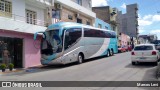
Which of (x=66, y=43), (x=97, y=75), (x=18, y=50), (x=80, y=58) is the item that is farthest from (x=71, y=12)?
(x=97, y=75)

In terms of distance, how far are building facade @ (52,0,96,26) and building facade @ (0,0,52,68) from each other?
10.2 feet

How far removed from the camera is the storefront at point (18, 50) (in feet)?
62.7

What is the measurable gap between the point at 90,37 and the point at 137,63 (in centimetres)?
638

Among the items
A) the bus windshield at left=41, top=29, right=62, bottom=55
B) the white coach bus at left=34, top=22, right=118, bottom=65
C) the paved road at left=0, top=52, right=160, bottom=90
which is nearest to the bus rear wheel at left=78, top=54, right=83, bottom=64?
the white coach bus at left=34, top=22, right=118, bottom=65

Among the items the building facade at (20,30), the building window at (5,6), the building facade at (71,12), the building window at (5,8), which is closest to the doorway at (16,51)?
the building facade at (20,30)

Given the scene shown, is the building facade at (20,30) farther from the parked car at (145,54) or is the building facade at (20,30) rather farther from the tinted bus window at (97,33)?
the parked car at (145,54)

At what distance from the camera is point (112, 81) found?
10.9 m

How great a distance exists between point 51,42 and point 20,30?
10.1 ft

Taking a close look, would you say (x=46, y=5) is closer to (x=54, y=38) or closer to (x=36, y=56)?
(x=36, y=56)

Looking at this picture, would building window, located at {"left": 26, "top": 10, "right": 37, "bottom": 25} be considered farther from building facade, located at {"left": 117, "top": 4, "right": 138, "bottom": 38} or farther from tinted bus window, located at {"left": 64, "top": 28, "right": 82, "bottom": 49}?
building facade, located at {"left": 117, "top": 4, "right": 138, "bottom": 38}

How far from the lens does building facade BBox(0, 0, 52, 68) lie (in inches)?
739

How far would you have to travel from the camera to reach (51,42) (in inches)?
727

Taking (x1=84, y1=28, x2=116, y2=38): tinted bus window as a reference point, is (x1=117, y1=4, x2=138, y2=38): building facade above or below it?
above

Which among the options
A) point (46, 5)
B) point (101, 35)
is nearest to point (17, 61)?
point (46, 5)
